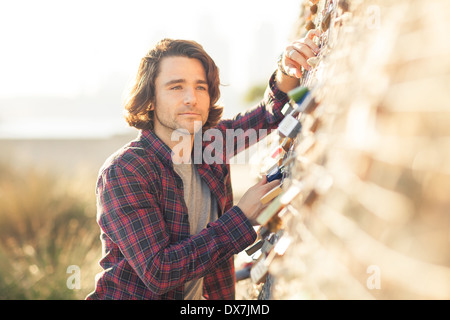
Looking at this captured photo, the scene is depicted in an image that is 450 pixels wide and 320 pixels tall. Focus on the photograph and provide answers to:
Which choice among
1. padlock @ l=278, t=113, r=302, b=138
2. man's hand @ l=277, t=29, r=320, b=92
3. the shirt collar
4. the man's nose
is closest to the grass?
the shirt collar

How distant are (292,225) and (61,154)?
12.0 meters

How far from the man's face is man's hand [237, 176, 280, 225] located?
76 cm

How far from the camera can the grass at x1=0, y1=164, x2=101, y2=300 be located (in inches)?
136

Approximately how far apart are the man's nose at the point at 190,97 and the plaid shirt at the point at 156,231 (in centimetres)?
29

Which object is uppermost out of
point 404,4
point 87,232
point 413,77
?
point 404,4

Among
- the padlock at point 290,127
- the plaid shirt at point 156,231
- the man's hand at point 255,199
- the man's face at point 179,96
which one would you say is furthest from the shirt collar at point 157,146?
the padlock at point 290,127

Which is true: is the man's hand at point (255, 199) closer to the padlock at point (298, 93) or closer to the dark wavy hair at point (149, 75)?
the padlock at point (298, 93)

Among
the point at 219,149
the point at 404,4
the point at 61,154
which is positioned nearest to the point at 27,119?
the point at 61,154

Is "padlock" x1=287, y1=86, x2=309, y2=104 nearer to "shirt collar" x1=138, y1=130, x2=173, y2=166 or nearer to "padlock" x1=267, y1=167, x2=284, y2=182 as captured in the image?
"padlock" x1=267, y1=167, x2=284, y2=182

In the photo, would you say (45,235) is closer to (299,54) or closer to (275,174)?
(275,174)

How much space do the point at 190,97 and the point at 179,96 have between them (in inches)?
2.9

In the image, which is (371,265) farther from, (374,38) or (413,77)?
(374,38)

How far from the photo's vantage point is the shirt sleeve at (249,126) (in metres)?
2.38

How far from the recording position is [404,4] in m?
0.73
